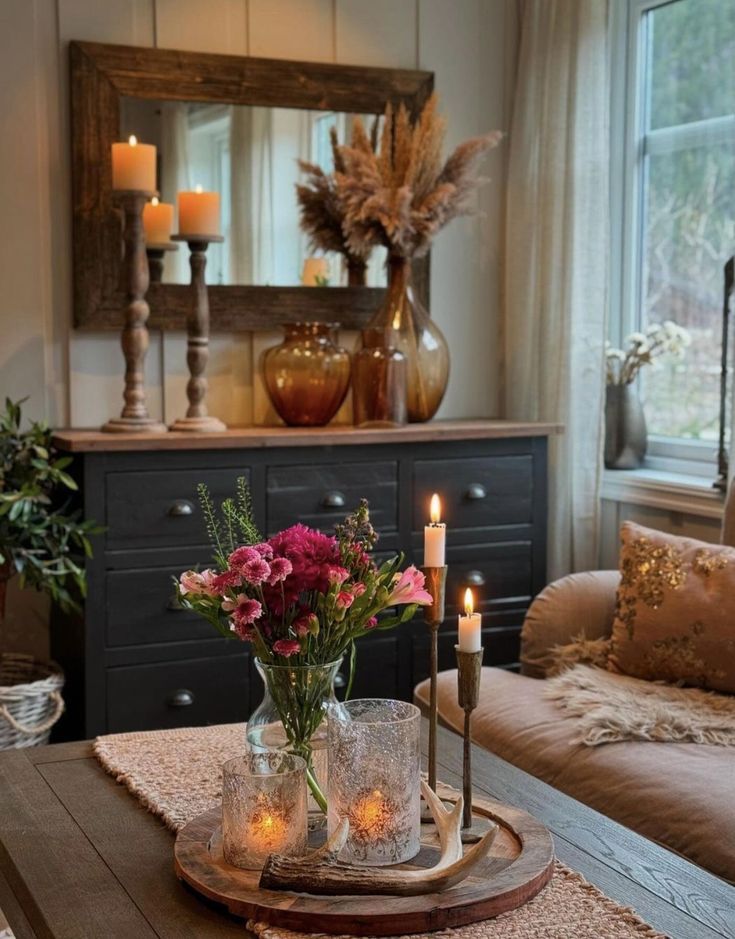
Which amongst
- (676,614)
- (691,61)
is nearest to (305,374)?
(676,614)

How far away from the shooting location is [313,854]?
1.61 meters

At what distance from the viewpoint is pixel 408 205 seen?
3.47 meters

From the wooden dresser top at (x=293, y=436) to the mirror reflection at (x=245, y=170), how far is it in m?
0.48

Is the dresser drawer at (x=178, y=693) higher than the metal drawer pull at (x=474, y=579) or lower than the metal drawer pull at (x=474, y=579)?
lower

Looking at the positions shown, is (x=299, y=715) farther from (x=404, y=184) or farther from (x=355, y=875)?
(x=404, y=184)

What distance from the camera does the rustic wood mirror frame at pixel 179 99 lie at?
3445 mm

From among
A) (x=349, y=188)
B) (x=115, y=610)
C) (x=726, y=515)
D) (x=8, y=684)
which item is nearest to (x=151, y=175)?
(x=349, y=188)

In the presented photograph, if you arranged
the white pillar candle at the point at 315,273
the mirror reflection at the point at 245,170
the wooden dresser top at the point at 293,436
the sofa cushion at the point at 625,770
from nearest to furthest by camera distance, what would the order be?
the sofa cushion at the point at 625,770 → the wooden dresser top at the point at 293,436 → the mirror reflection at the point at 245,170 → the white pillar candle at the point at 315,273

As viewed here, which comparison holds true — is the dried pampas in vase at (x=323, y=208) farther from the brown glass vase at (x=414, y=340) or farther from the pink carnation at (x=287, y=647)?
the pink carnation at (x=287, y=647)

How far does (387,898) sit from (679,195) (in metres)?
2.69

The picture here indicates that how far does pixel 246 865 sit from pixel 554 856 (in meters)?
0.39

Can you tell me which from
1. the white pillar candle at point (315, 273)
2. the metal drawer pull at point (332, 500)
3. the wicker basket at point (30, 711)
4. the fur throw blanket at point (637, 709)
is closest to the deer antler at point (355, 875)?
the fur throw blanket at point (637, 709)

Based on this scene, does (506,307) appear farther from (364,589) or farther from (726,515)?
(364,589)

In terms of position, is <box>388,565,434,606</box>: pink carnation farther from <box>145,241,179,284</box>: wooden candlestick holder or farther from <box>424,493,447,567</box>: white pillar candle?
<box>145,241,179,284</box>: wooden candlestick holder
